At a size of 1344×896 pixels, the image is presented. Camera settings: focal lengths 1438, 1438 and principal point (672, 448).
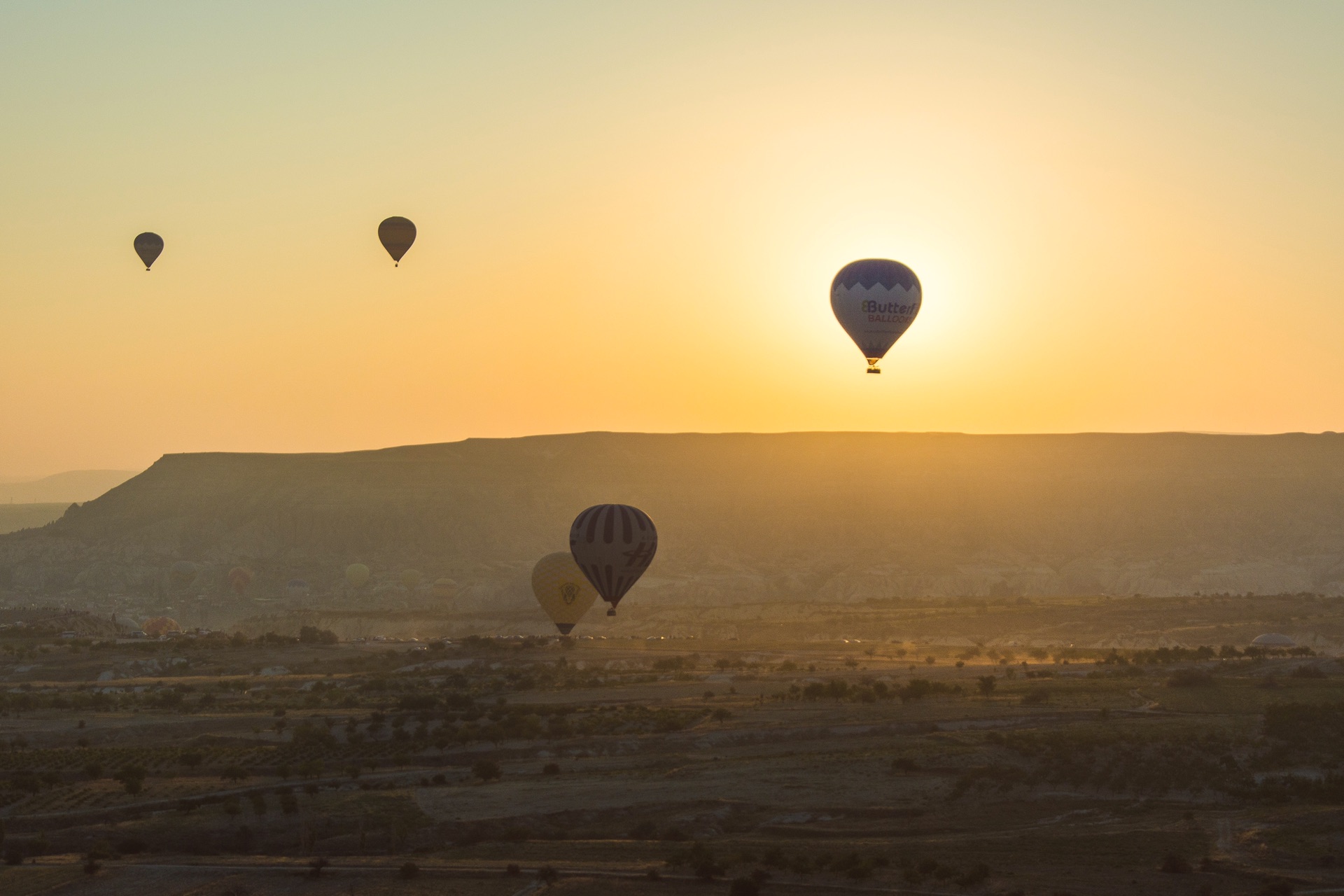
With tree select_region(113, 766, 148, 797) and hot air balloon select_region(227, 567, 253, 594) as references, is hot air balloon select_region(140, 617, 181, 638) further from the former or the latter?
tree select_region(113, 766, 148, 797)

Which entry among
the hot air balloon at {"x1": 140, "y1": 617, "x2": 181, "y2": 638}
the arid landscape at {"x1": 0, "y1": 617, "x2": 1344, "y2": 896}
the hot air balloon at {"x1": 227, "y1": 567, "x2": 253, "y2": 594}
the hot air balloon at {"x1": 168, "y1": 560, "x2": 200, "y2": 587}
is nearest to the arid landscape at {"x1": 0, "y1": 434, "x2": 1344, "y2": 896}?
the arid landscape at {"x1": 0, "y1": 617, "x2": 1344, "y2": 896}

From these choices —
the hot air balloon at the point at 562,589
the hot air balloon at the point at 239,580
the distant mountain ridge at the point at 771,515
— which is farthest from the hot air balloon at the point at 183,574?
the hot air balloon at the point at 562,589

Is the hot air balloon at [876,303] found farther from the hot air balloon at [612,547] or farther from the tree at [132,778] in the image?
the tree at [132,778]

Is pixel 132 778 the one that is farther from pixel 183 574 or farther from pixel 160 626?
pixel 183 574

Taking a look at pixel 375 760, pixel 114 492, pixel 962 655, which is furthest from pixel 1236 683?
pixel 114 492

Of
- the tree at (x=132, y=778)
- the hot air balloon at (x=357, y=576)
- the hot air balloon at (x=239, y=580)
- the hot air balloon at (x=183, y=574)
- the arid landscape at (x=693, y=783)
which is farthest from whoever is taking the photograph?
the hot air balloon at (x=357, y=576)

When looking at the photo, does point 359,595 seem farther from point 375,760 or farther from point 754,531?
point 375,760
